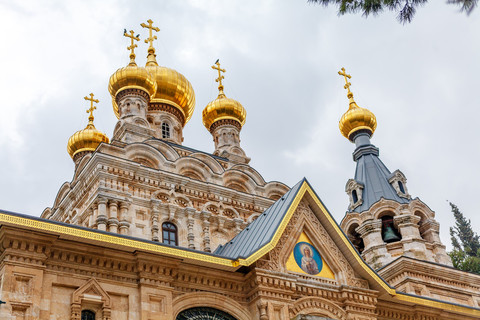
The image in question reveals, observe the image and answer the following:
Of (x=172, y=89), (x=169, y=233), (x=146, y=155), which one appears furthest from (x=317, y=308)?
(x=172, y=89)

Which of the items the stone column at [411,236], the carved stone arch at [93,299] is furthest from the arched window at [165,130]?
the carved stone arch at [93,299]

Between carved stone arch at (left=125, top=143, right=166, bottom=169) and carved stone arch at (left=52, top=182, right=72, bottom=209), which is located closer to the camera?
carved stone arch at (left=125, top=143, right=166, bottom=169)

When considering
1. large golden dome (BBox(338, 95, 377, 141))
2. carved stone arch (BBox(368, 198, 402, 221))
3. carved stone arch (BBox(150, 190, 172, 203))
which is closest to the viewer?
carved stone arch (BBox(150, 190, 172, 203))

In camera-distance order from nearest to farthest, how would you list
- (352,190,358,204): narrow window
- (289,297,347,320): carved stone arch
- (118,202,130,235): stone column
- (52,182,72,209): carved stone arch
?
(289,297,347,320): carved stone arch < (118,202,130,235): stone column < (52,182,72,209): carved stone arch < (352,190,358,204): narrow window

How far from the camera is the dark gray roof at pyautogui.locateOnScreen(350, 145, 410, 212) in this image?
71.2 feet

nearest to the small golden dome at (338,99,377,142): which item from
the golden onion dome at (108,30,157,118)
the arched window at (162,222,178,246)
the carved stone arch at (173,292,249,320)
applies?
the golden onion dome at (108,30,157,118)

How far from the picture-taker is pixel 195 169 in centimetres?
1900

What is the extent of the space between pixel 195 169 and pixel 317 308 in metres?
8.49

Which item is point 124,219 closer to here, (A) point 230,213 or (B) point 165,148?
(A) point 230,213

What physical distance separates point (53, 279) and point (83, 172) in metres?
8.44

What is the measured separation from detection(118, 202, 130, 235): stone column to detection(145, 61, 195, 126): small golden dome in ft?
24.1

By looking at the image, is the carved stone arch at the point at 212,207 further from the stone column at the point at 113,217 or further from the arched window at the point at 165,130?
the arched window at the point at 165,130

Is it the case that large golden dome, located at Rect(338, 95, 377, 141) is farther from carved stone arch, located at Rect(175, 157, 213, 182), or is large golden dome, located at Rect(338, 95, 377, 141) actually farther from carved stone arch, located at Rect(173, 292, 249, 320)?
carved stone arch, located at Rect(173, 292, 249, 320)

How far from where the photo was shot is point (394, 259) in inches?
746
